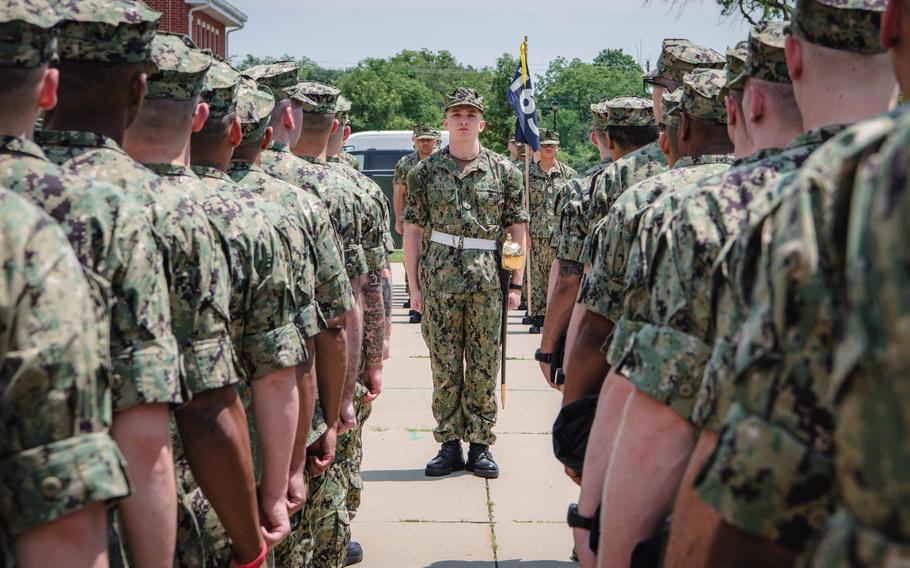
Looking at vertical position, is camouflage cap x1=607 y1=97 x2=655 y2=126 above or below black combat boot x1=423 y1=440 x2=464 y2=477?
above

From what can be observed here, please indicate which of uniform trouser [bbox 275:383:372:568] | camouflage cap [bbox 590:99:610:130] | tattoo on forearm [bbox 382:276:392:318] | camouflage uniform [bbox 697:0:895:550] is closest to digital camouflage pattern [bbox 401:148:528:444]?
tattoo on forearm [bbox 382:276:392:318]

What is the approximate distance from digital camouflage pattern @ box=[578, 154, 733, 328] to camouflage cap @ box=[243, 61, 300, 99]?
2.46 metres

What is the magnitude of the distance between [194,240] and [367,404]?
3.77 meters

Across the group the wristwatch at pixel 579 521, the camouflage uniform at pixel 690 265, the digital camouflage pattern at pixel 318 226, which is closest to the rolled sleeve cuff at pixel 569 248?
the digital camouflage pattern at pixel 318 226

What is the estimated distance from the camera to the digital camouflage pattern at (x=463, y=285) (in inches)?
301

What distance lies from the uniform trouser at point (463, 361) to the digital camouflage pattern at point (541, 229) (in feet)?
21.2

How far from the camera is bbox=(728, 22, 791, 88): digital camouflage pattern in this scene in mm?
2670

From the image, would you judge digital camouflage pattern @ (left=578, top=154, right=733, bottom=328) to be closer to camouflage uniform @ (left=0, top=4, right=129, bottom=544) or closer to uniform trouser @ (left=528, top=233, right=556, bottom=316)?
camouflage uniform @ (left=0, top=4, right=129, bottom=544)

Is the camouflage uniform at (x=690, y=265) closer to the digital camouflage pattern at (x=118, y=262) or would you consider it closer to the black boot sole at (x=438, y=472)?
the digital camouflage pattern at (x=118, y=262)

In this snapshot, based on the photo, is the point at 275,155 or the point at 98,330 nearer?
the point at 98,330

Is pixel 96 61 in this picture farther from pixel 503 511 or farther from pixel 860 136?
pixel 503 511

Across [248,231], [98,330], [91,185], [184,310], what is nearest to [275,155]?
[248,231]

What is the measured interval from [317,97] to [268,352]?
300cm

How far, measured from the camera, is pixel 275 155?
5555 mm
